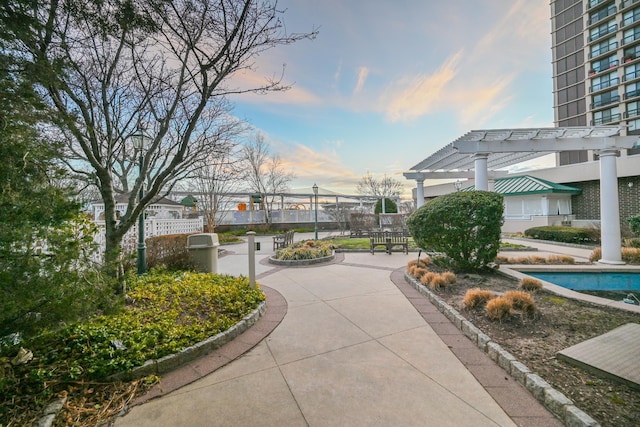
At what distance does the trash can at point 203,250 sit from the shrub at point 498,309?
5.69m

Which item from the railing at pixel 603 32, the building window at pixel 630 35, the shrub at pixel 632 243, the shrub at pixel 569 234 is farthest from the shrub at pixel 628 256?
the railing at pixel 603 32

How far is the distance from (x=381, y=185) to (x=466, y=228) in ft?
104

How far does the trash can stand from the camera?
21.0ft

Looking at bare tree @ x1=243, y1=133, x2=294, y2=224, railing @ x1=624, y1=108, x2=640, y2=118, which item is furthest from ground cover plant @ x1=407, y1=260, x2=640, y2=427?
railing @ x1=624, y1=108, x2=640, y2=118

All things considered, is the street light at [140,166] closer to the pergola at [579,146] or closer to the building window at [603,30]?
the pergola at [579,146]

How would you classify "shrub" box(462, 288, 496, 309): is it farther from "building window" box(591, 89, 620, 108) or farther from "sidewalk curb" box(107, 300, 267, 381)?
"building window" box(591, 89, 620, 108)

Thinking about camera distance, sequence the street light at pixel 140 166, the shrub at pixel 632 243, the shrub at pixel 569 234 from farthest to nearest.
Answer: the shrub at pixel 569 234 → the shrub at pixel 632 243 → the street light at pixel 140 166

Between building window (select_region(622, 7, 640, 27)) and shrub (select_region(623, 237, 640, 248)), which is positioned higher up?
building window (select_region(622, 7, 640, 27))

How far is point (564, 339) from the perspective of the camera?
302 cm

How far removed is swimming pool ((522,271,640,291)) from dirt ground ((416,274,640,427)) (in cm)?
216

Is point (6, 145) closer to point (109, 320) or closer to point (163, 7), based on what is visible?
point (109, 320)

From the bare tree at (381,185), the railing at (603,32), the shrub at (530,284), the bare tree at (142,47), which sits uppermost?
the railing at (603,32)

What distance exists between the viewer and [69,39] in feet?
12.9

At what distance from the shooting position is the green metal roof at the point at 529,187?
15934 millimetres
